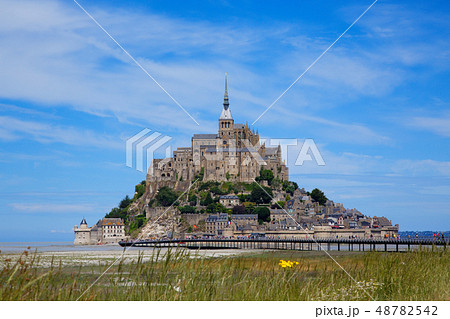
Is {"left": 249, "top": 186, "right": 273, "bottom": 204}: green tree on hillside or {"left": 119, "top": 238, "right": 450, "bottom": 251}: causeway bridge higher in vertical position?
{"left": 249, "top": 186, "right": 273, "bottom": 204}: green tree on hillside

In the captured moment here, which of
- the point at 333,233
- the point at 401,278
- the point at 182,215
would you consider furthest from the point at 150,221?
the point at 401,278

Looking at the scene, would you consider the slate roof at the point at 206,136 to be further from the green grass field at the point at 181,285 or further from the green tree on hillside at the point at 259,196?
the green grass field at the point at 181,285

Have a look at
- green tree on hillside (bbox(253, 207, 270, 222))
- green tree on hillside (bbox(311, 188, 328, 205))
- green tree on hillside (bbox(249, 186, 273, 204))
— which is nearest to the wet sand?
green tree on hillside (bbox(253, 207, 270, 222))

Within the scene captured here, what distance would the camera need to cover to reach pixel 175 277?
6219 millimetres

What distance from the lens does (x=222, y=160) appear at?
4311 inches

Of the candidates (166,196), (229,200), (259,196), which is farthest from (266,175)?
(166,196)

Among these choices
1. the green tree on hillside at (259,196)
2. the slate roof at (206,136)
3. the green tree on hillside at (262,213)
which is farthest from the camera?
the slate roof at (206,136)

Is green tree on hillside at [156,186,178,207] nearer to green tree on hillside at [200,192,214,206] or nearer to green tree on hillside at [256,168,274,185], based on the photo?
green tree on hillside at [200,192,214,206]

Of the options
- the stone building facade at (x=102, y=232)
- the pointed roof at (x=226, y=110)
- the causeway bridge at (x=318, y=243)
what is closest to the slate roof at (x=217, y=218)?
the causeway bridge at (x=318, y=243)

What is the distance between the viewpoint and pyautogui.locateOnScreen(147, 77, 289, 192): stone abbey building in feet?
357

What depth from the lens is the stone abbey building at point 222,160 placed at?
10869 cm

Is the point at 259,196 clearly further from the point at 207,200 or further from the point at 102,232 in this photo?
the point at 102,232

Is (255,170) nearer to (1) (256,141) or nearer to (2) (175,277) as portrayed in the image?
(1) (256,141)

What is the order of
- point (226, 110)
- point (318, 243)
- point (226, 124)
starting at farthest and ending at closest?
point (226, 110) < point (226, 124) < point (318, 243)
